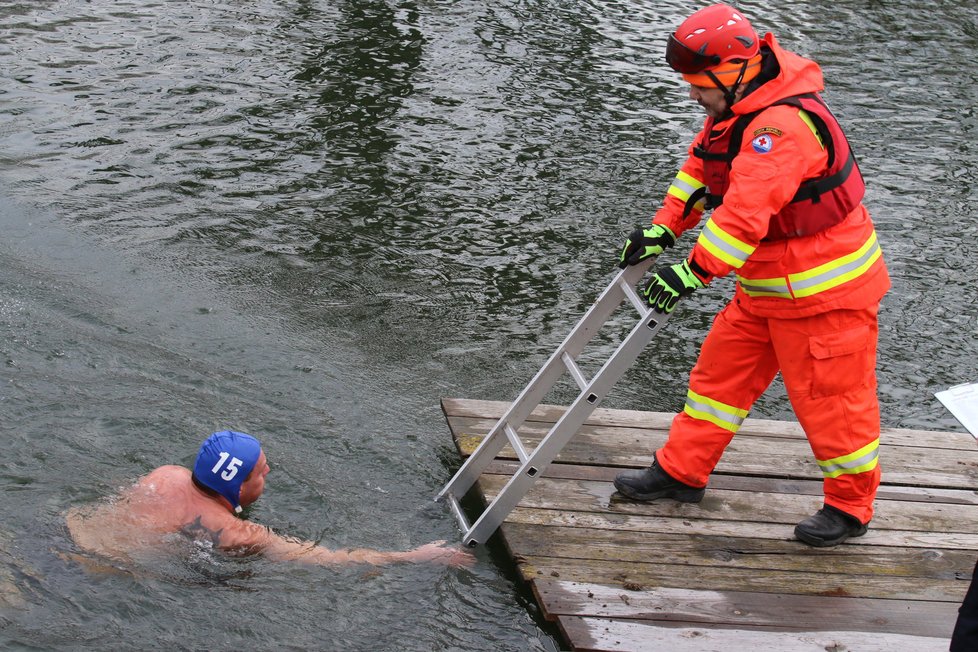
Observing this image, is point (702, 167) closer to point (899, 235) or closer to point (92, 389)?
point (92, 389)

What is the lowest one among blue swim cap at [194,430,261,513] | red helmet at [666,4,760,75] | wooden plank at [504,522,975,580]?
wooden plank at [504,522,975,580]

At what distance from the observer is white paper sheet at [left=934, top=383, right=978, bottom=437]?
299cm

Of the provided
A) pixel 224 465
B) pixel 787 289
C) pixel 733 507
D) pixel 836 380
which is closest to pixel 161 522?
pixel 224 465

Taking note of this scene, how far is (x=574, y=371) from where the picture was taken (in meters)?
5.11

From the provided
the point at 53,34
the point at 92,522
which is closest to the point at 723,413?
the point at 92,522

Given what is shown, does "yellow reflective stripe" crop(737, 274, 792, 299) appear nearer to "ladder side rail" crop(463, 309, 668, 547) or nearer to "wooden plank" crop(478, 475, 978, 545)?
"ladder side rail" crop(463, 309, 668, 547)

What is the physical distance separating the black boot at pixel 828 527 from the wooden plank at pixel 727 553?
53 millimetres

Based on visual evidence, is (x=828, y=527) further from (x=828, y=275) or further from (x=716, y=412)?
(x=828, y=275)

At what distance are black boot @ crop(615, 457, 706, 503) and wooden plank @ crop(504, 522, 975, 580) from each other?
272 millimetres

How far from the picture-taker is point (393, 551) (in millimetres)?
5320

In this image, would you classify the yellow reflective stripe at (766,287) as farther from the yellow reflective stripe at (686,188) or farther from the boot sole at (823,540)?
the boot sole at (823,540)

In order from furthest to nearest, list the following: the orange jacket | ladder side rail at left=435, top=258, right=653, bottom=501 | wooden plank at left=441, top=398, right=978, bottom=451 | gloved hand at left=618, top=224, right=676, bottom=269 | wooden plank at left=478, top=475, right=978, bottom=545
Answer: wooden plank at left=441, top=398, right=978, bottom=451, wooden plank at left=478, top=475, right=978, bottom=545, ladder side rail at left=435, top=258, right=653, bottom=501, gloved hand at left=618, top=224, right=676, bottom=269, the orange jacket

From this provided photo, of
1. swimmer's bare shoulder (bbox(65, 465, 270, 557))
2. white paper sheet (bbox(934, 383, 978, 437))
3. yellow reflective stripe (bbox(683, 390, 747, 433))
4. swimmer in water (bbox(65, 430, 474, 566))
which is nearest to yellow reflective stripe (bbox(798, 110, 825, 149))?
yellow reflective stripe (bbox(683, 390, 747, 433))

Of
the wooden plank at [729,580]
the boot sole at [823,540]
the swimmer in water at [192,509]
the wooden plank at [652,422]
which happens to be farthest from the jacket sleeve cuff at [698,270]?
the swimmer in water at [192,509]
